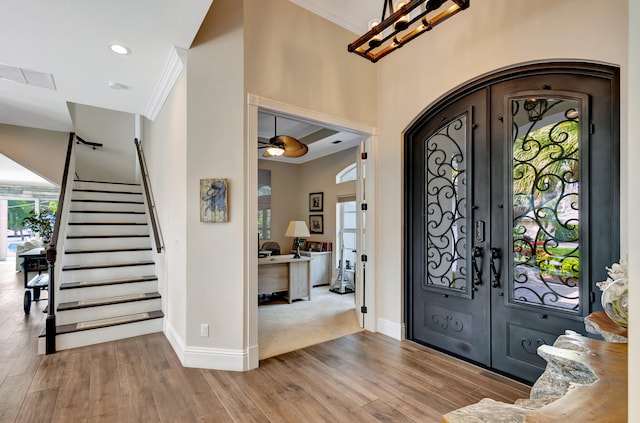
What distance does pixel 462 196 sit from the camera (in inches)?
127

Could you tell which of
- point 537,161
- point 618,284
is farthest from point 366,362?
point 537,161

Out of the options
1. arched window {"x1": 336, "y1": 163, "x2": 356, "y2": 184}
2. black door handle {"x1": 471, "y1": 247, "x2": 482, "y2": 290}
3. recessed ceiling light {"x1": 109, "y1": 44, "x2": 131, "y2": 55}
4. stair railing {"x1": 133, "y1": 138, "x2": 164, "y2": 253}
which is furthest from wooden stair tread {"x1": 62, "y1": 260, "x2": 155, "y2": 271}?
black door handle {"x1": 471, "y1": 247, "x2": 482, "y2": 290}

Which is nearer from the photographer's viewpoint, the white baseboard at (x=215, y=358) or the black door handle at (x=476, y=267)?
the white baseboard at (x=215, y=358)

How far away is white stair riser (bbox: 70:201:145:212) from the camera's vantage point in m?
5.41

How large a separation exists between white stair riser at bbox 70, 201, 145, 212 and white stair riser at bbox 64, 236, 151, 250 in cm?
98

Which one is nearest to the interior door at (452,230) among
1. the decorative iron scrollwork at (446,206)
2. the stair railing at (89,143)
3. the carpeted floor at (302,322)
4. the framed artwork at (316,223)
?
the decorative iron scrollwork at (446,206)

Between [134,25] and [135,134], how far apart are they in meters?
5.11

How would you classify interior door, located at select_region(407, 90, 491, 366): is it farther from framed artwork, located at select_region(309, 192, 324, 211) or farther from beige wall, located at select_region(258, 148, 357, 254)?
framed artwork, located at select_region(309, 192, 324, 211)

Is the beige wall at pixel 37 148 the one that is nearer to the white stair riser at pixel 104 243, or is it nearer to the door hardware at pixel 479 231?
the white stair riser at pixel 104 243

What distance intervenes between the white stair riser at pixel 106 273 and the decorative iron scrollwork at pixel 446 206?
3.97 metres

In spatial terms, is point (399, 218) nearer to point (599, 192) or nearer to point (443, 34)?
point (599, 192)

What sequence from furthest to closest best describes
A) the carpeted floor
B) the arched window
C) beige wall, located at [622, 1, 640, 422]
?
the arched window
the carpeted floor
beige wall, located at [622, 1, 640, 422]

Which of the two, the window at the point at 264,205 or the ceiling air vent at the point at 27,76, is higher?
the ceiling air vent at the point at 27,76

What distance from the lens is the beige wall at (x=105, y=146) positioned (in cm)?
675
